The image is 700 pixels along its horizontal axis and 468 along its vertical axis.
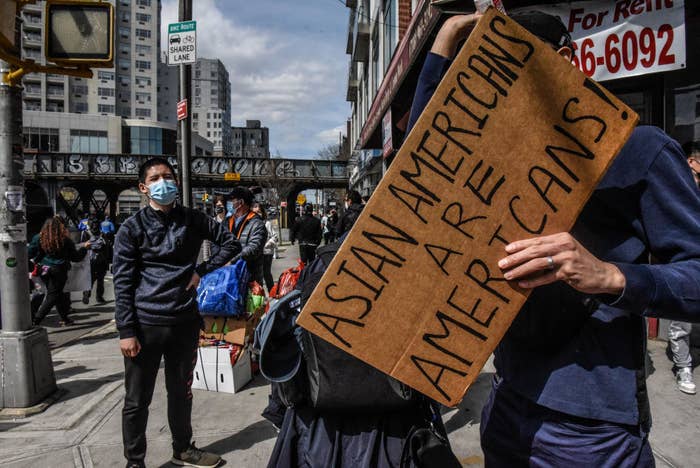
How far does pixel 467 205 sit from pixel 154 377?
275 cm

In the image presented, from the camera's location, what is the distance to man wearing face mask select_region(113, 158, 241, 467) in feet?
9.61

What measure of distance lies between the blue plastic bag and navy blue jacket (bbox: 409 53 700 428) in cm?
358

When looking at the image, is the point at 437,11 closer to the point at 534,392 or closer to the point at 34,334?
the point at 534,392

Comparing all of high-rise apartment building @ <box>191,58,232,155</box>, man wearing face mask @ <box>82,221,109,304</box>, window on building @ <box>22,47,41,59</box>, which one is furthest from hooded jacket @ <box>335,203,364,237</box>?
high-rise apartment building @ <box>191,58,232,155</box>

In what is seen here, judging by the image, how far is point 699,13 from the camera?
197 inches

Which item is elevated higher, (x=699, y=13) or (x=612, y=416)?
(x=699, y=13)

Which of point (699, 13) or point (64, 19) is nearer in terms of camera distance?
point (64, 19)

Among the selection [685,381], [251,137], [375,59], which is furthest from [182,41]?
[251,137]

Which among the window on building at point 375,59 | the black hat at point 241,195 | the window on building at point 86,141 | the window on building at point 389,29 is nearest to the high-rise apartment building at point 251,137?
the window on building at point 86,141

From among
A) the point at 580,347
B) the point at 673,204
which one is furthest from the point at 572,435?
the point at 673,204

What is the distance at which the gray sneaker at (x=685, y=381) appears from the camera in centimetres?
416

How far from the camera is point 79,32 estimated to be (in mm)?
3979

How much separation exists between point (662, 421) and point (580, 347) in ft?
10.9

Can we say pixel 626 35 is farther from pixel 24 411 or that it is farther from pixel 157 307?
pixel 24 411
